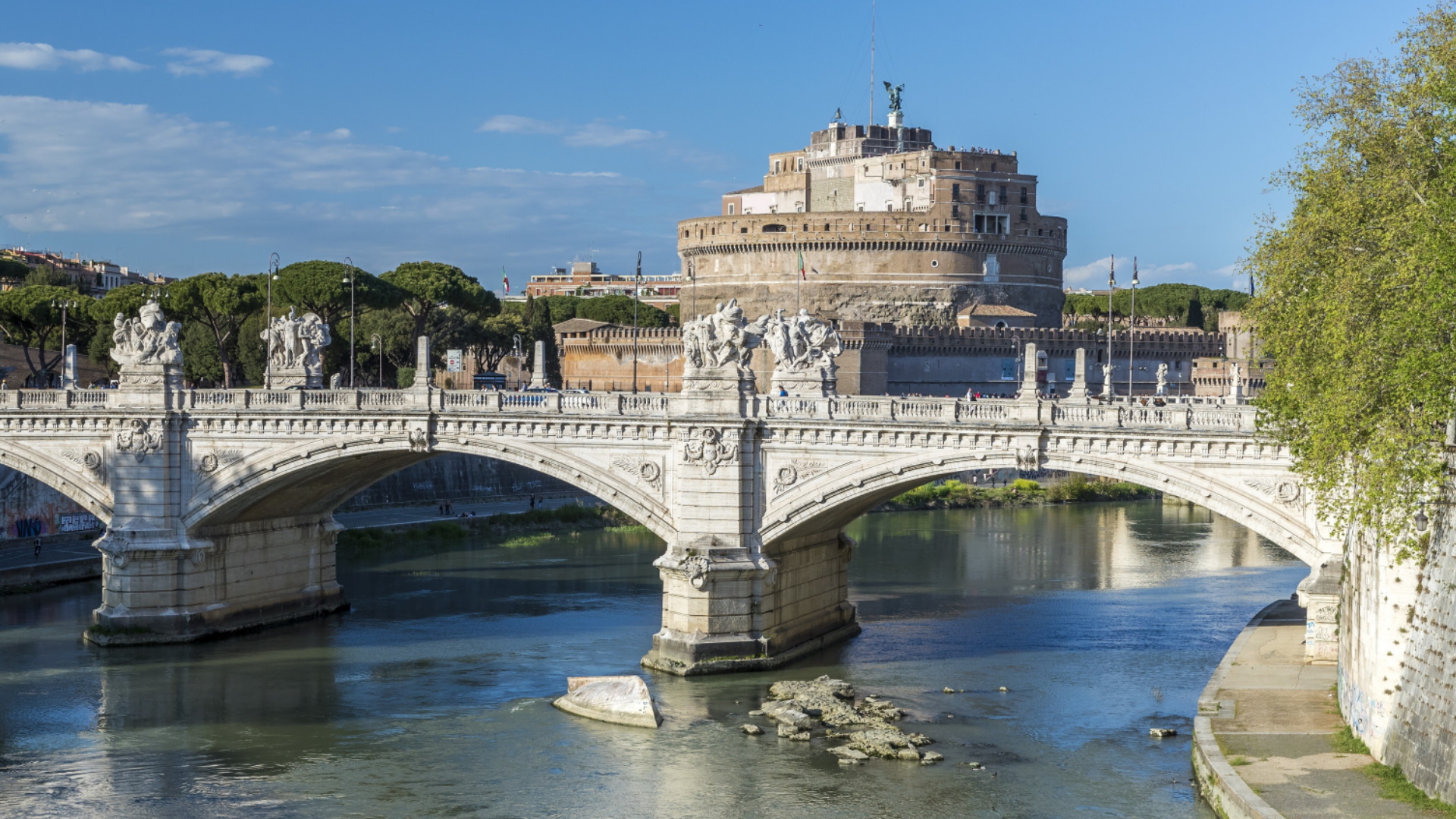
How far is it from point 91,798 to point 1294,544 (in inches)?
725

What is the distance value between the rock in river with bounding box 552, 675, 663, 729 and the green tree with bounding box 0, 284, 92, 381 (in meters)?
43.1

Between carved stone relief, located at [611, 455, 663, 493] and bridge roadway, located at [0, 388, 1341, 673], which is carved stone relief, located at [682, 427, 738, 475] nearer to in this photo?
bridge roadway, located at [0, 388, 1341, 673]

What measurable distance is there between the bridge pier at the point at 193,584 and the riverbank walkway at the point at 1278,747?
826 inches

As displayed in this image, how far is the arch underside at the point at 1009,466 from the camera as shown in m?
26.5

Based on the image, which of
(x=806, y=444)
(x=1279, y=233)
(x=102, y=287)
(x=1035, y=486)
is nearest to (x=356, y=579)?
(x=806, y=444)

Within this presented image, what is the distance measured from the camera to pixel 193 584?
35.7 metres

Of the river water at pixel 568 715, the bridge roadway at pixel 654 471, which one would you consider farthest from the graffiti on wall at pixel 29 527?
the bridge roadway at pixel 654 471

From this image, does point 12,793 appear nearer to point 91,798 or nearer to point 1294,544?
point 91,798

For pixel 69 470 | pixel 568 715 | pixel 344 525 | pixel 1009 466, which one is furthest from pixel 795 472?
pixel 344 525

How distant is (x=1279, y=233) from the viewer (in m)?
22.8

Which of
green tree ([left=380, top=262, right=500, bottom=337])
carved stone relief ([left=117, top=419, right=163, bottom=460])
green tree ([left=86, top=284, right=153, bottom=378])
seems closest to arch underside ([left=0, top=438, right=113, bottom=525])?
carved stone relief ([left=117, top=419, right=163, bottom=460])

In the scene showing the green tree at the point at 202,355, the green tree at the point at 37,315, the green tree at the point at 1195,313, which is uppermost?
the green tree at the point at 1195,313

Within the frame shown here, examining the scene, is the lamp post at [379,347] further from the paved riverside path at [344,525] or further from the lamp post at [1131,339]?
the lamp post at [1131,339]

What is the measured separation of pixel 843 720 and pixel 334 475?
49.3ft
